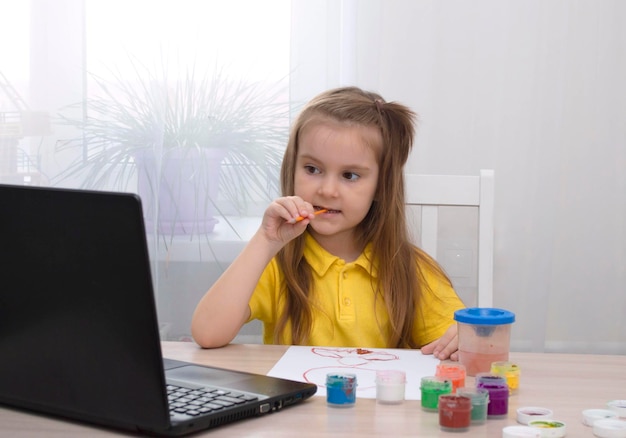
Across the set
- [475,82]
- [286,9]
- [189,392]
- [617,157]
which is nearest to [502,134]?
[475,82]

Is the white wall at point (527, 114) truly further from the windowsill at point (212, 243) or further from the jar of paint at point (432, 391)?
the jar of paint at point (432, 391)

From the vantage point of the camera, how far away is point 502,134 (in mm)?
2037

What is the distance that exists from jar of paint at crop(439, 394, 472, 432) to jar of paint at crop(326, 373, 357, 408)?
0.36 feet

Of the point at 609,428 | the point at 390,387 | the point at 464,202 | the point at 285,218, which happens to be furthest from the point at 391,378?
the point at 464,202

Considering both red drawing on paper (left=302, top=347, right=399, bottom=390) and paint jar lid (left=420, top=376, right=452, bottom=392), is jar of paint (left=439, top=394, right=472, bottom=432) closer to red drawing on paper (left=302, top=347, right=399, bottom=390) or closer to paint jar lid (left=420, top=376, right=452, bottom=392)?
paint jar lid (left=420, top=376, right=452, bottom=392)

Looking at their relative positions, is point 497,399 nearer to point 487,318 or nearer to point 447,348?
point 487,318

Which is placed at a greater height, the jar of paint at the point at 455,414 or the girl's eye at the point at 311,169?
the girl's eye at the point at 311,169

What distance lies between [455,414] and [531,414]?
99 mm

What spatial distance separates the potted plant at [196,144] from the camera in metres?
2.07

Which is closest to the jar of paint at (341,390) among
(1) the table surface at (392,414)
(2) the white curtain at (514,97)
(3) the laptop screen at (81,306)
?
(1) the table surface at (392,414)

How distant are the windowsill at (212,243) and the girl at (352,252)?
56cm

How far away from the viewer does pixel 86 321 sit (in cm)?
76

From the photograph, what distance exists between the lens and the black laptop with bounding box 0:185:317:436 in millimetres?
716

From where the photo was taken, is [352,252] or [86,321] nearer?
[86,321]
